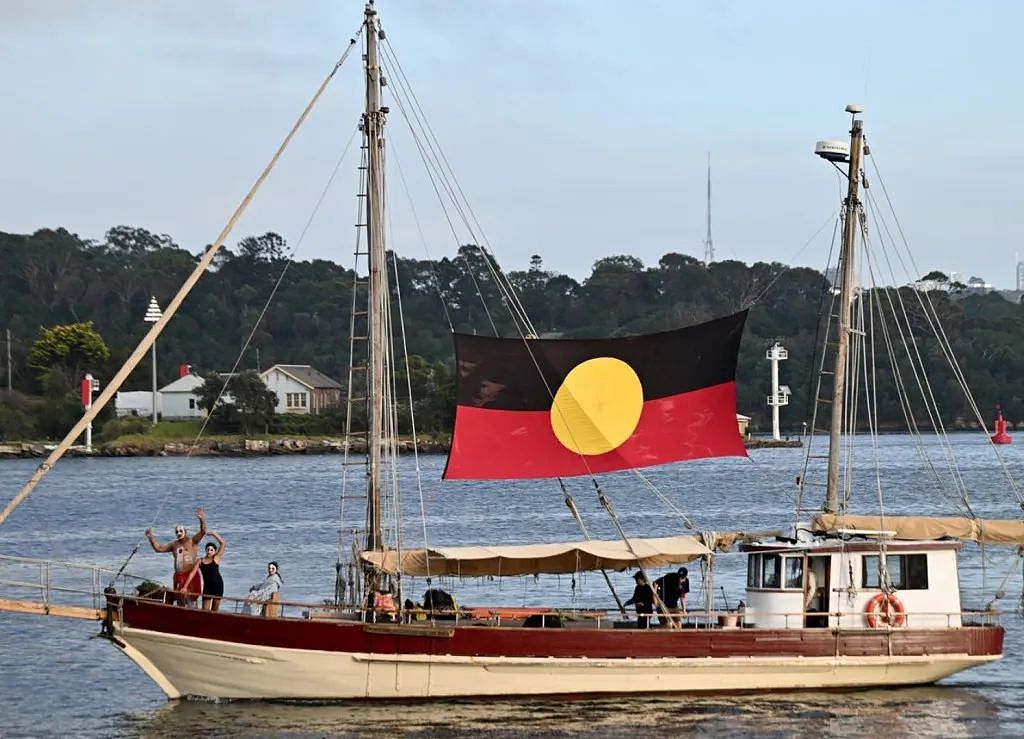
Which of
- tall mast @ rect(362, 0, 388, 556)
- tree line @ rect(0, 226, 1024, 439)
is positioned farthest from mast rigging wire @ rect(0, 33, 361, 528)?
tree line @ rect(0, 226, 1024, 439)

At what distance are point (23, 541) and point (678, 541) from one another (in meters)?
38.9

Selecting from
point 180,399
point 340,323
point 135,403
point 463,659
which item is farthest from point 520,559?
point 340,323

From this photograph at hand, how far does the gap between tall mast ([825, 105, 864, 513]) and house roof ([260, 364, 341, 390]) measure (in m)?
121

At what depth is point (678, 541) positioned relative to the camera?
2884 centimetres

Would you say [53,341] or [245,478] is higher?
[53,341]

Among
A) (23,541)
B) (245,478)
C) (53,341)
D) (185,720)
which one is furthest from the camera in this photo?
(53,341)

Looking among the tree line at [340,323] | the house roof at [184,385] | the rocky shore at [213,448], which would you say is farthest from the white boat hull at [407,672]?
the tree line at [340,323]

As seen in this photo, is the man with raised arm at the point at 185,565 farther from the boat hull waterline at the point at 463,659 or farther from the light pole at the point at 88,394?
the light pole at the point at 88,394

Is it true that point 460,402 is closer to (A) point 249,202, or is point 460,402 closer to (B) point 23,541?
(A) point 249,202

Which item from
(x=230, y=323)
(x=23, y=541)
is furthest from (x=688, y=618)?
(x=230, y=323)

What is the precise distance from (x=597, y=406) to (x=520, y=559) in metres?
2.88

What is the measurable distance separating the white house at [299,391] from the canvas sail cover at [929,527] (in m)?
123

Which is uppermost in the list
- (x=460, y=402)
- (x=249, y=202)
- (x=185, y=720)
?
(x=249, y=202)

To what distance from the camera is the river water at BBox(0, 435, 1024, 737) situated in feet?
88.4
